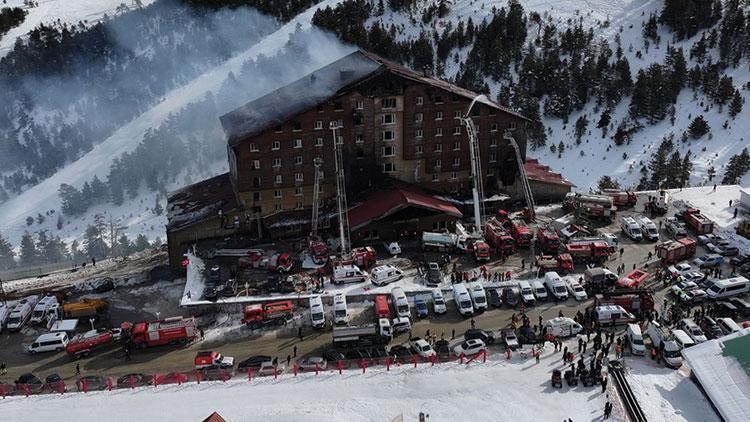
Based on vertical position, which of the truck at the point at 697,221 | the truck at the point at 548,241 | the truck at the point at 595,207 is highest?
the truck at the point at 595,207

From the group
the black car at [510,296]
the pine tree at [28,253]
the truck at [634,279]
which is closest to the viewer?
the black car at [510,296]

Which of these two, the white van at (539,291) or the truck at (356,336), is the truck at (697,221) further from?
the truck at (356,336)

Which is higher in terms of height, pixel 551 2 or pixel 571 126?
pixel 551 2

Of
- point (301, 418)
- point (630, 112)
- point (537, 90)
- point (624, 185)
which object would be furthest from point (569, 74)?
point (301, 418)

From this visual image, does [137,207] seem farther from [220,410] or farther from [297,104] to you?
[220,410]

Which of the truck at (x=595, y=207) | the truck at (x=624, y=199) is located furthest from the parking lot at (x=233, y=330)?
the truck at (x=624, y=199)

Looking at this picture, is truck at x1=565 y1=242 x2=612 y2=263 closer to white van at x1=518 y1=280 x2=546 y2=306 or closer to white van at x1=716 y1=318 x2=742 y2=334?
white van at x1=518 y1=280 x2=546 y2=306

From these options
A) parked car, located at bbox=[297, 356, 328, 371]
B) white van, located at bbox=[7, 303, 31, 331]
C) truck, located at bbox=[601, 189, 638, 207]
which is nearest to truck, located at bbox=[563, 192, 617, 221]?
truck, located at bbox=[601, 189, 638, 207]

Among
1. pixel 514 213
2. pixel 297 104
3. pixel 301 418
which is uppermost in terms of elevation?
pixel 297 104
